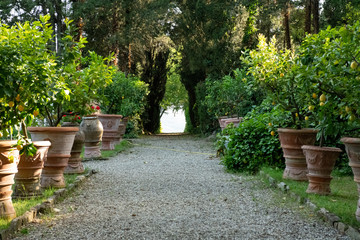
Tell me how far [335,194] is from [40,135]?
12.6 feet

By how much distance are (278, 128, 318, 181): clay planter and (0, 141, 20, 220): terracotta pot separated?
387 centimetres

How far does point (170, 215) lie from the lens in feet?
15.9

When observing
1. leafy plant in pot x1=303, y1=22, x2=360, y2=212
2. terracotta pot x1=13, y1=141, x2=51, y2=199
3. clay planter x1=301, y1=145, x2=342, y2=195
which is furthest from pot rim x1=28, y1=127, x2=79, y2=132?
leafy plant in pot x1=303, y1=22, x2=360, y2=212

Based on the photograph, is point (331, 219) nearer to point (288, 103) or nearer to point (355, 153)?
point (355, 153)

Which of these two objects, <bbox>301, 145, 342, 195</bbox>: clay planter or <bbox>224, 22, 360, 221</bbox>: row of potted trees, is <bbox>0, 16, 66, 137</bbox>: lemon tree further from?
<bbox>301, 145, 342, 195</bbox>: clay planter

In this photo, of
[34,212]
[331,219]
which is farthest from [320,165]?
[34,212]

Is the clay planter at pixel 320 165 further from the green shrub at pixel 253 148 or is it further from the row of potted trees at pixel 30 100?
the row of potted trees at pixel 30 100

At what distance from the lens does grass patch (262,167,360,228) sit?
4.45 metres

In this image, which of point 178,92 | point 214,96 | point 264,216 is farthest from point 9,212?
point 178,92

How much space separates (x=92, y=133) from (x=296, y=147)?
198 inches

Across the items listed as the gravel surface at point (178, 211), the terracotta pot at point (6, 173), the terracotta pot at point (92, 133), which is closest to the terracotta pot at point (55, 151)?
the gravel surface at point (178, 211)

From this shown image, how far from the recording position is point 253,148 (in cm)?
823

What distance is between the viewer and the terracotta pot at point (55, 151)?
19.2 ft

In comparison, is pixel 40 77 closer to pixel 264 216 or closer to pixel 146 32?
pixel 264 216
